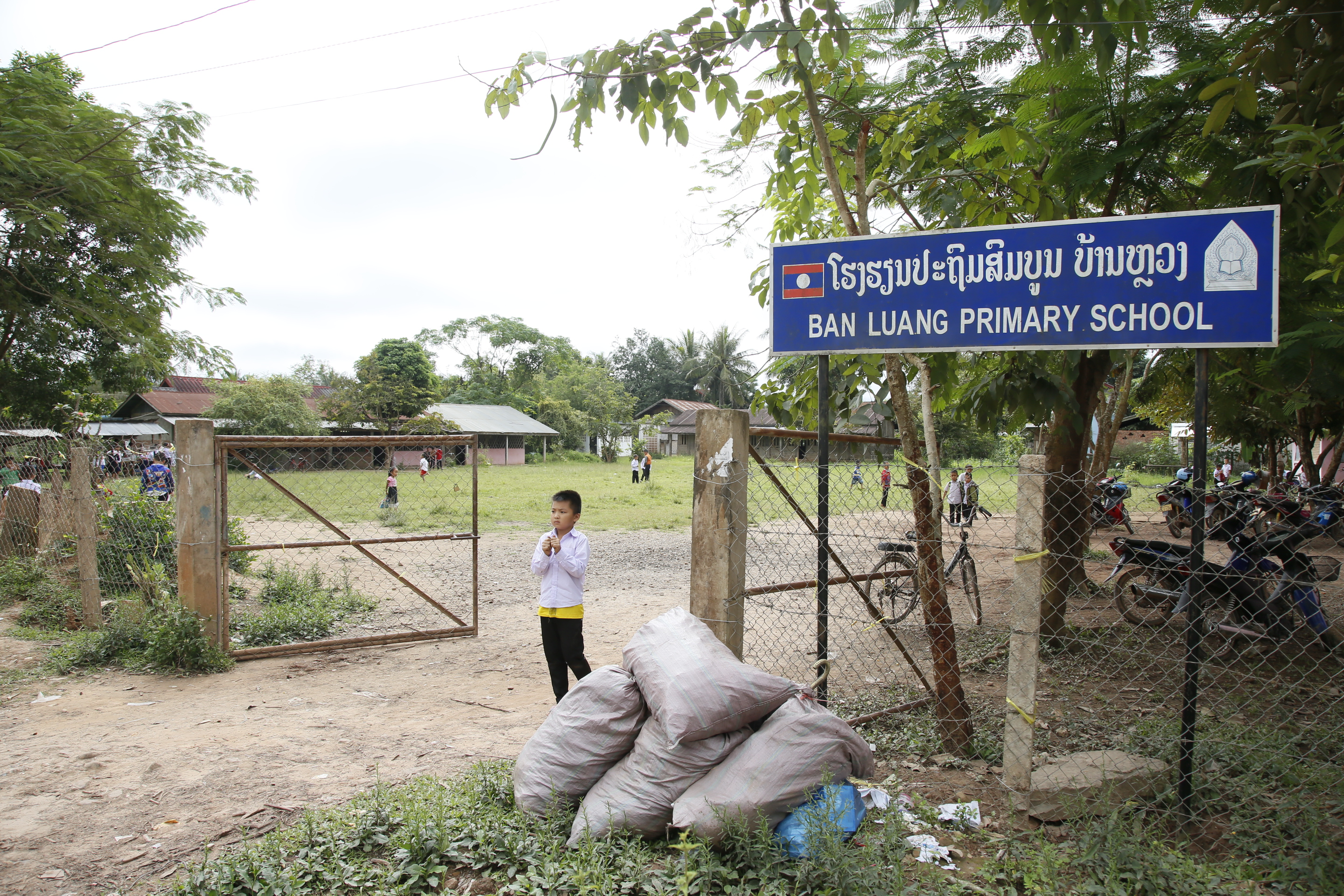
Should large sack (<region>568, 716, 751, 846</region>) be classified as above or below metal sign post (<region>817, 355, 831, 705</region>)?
below

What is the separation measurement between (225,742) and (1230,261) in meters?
5.35

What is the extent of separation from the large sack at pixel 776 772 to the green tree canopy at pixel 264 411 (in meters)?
33.6

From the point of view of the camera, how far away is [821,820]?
260 cm

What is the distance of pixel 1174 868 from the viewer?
2.51m

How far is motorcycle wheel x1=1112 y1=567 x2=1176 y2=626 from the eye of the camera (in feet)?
21.5

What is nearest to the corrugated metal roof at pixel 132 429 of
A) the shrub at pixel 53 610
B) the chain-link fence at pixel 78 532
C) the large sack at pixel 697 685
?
the chain-link fence at pixel 78 532

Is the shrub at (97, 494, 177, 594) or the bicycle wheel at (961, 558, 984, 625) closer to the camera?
the bicycle wheel at (961, 558, 984, 625)

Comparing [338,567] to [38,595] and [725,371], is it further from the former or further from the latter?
[725,371]

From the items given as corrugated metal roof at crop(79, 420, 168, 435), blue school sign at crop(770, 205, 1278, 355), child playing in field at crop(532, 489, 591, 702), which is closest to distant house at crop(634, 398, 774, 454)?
corrugated metal roof at crop(79, 420, 168, 435)

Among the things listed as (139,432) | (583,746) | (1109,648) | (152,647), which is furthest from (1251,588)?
(139,432)

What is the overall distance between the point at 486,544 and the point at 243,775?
27.8 feet

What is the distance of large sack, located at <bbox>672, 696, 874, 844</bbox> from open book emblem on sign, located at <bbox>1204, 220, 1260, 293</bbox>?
212cm

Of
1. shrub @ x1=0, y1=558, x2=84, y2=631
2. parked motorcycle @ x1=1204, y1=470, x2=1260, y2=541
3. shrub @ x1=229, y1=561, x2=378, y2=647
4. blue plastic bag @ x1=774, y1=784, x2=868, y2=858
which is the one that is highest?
parked motorcycle @ x1=1204, y1=470, x2=1260, y2=541

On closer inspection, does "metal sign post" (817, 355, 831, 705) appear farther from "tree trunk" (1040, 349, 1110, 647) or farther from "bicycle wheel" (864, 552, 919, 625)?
Answer: "bicycle wheel" (864, 552, 919, 625)
